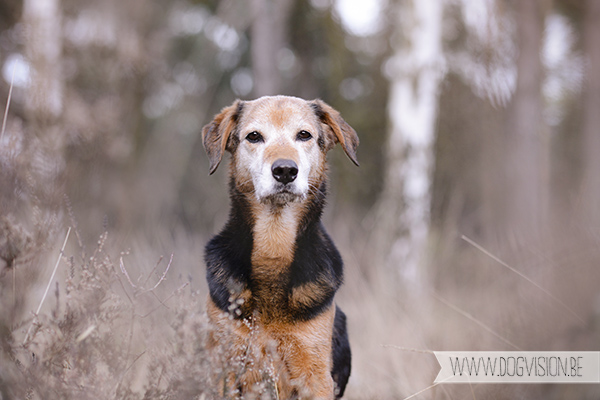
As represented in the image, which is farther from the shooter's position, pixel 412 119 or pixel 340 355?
pixel 412 119

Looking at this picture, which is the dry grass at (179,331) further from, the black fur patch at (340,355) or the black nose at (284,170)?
the black nose at (284,170)

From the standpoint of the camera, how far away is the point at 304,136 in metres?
3.26

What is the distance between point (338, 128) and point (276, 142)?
19.2 inches

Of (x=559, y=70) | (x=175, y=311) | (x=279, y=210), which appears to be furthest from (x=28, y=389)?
(x=559, y=70)

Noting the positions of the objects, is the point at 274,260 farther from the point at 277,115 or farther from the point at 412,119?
the point at 412,119

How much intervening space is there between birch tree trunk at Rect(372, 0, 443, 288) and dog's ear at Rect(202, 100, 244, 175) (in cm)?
425

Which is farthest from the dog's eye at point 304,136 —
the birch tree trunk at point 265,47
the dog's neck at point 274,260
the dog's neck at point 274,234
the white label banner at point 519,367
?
the birch tree trunk at point 265,47

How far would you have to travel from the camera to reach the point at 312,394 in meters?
2.62

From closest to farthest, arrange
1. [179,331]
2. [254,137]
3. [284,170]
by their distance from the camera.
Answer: [179,331]
[284,170]
[254,137]

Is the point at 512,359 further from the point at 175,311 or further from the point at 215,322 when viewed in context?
the point at 175,311

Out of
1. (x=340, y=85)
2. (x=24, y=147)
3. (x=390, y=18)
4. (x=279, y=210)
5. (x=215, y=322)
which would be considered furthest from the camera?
(x=340, y=85)

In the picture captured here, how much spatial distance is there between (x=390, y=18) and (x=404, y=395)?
41.7 ft

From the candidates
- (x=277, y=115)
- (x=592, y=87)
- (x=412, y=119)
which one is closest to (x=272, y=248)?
(x=277, y=115)

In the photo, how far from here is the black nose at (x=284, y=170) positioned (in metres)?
2.74
